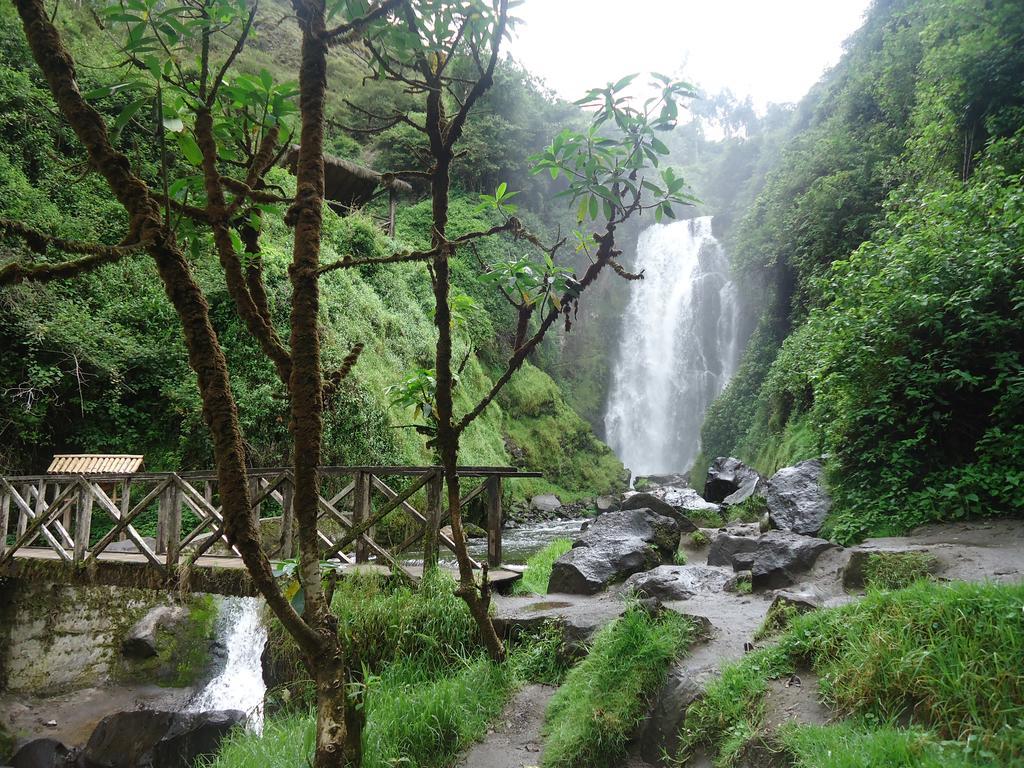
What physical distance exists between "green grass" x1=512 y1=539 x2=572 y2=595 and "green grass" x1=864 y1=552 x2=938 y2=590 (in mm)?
3307

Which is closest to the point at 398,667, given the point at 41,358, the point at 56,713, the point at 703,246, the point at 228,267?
the point at 228,267

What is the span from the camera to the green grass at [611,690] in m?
3.59

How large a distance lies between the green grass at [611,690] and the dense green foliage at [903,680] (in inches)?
16.5

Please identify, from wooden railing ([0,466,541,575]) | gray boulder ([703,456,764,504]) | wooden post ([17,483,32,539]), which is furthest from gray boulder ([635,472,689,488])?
wooden post ([17,483,32,539])

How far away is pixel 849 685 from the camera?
2977 mm

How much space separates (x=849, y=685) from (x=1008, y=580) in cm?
159

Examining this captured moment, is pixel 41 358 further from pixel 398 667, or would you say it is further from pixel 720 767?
pixel 720 767

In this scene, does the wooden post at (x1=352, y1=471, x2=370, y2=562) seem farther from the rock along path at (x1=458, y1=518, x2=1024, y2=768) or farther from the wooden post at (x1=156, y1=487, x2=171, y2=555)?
the wooden post at (x1=156, y1=487, x2=171, y2=555)

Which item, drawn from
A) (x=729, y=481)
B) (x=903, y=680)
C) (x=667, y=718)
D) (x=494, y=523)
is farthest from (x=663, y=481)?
(x=903, y=680)

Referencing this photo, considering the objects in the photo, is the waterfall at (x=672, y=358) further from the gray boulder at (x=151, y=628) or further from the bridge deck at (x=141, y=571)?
the bridge deck at (x=141, y=571)

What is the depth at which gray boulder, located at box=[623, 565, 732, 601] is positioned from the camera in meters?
5.60

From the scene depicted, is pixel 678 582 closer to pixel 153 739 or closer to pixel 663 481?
pixel 153 739

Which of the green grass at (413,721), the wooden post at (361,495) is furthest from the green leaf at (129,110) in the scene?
the wooden post at (361,495)

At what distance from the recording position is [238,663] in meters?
8.23
